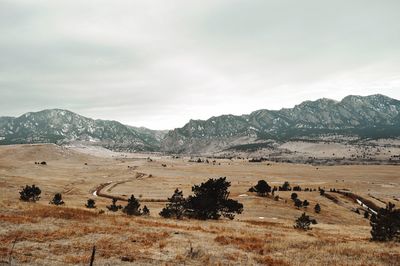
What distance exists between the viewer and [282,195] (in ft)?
371

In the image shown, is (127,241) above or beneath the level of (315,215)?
above

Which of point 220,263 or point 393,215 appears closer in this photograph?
point 220,263

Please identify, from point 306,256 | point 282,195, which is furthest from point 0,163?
point 306,256

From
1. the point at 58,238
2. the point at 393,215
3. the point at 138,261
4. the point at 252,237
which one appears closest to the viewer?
the point at 138,261

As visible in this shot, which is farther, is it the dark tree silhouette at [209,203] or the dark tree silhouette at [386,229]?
the dark tree silhouette at [209,203]

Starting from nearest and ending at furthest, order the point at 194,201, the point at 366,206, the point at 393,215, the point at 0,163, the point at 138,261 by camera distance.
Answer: the point at 138,261, the point at 393,215, the point at 194,201, the point at 366,206, the point at 0,163

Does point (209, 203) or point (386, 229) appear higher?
point (386, 229)

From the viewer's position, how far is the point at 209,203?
6228 cm

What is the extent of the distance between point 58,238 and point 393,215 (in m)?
37.2

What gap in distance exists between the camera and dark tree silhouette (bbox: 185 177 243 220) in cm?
6184

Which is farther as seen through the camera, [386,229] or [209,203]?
Answer: [209,203]

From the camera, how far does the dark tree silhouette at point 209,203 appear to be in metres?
61.8

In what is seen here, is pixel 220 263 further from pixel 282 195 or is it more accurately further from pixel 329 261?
pixel 282 195

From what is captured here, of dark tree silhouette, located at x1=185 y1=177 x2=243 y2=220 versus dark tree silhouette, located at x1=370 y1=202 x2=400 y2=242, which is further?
dark tree silhouette, located at x1=185 y1=177 x2=243 y2=220
